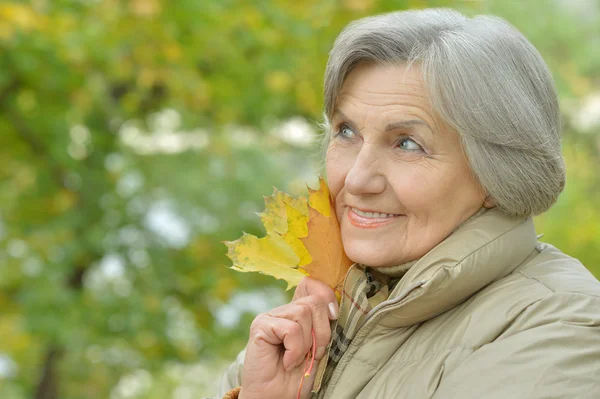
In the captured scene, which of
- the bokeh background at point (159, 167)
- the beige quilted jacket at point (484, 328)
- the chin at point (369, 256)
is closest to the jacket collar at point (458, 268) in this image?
the beige quilted jacket at point (484, 328)

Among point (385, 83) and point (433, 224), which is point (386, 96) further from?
point (433, 224)

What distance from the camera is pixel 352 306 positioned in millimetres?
1719

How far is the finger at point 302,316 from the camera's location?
171 centimetres

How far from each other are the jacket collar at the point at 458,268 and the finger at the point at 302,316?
0.60 ft

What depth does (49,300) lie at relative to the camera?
5.85 meters

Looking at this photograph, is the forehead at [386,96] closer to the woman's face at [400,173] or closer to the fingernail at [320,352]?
the woman's face at [400,173]

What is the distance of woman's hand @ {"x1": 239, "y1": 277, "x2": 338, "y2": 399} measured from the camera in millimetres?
1699

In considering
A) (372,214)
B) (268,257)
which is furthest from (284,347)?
(372,214)

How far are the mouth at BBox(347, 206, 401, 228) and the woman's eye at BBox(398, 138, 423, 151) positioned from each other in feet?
0.48

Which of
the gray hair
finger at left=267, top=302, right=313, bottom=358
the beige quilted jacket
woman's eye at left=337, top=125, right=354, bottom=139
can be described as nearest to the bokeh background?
woman's eye at left=337, top=125, right=354, bottom=139

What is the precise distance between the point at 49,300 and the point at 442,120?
479cm

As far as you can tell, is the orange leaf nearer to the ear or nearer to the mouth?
the mouth

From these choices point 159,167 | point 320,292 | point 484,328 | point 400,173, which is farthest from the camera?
point 159,167

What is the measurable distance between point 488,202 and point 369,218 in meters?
0.26
